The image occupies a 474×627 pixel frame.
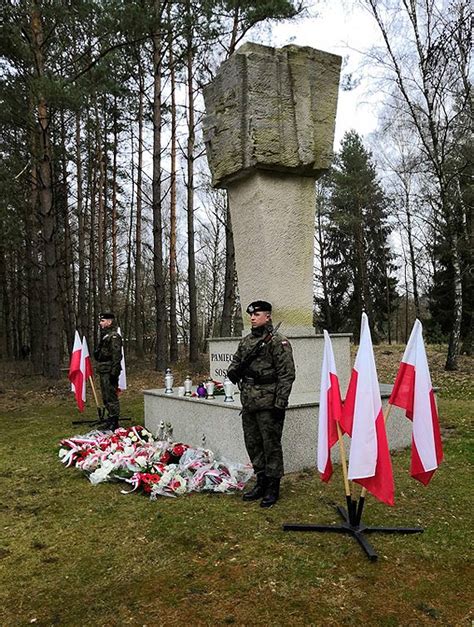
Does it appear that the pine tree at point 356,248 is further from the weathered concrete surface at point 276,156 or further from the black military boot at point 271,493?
the black military boot at point 271,493

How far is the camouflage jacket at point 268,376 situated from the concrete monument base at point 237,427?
0.75 metres

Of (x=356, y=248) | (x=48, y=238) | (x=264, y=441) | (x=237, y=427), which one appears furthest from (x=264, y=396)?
(x=356, y=248)

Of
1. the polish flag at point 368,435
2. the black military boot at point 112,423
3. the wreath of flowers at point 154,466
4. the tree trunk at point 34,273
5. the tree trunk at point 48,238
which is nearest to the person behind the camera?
the polish flag at point 368,435

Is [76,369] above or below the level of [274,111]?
below

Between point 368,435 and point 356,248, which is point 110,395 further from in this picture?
point 356,248

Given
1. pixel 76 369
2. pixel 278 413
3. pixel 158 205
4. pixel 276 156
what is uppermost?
pixel 158 205

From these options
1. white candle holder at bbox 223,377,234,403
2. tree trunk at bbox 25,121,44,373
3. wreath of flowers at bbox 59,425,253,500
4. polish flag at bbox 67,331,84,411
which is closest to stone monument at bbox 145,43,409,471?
white candle holder at bbox 223,377,234,403

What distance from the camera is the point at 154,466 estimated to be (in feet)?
15.5

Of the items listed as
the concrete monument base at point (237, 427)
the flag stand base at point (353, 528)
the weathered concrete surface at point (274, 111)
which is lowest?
the flag stand base at point (353, 528)

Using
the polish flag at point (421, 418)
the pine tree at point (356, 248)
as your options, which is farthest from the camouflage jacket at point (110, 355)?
the pine tree at point (356, 248)

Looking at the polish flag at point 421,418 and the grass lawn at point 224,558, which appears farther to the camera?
the polish flag at point 421,418

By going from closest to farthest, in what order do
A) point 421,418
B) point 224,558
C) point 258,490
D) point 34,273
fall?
point 224,558 → point 421,418 → point 258,490 → point 34,273

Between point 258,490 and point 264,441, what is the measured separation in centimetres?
44

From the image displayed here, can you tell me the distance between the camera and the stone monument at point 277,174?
5578 mm
